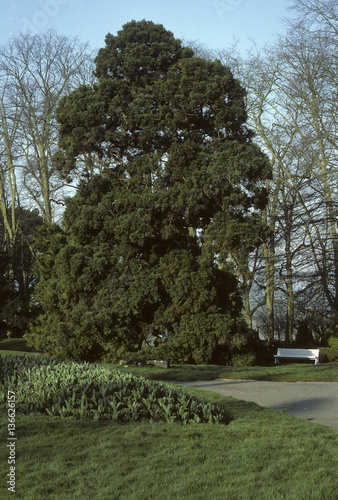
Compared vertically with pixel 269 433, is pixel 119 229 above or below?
above

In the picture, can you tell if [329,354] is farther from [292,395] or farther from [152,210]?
[292,395]

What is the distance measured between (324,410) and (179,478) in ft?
12.8

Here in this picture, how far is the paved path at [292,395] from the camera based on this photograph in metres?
7.30

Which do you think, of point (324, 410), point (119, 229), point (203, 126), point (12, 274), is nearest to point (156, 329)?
point (119, 229)

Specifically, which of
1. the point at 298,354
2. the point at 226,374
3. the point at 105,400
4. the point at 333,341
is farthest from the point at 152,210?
the point at 105,400

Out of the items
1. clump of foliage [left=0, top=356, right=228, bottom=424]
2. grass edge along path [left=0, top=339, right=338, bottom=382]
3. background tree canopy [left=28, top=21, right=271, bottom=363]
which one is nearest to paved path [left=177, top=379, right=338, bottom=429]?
grass edge along path [left=0, top=339, right=338, bottom=382]

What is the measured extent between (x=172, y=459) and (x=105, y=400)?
1.87 m

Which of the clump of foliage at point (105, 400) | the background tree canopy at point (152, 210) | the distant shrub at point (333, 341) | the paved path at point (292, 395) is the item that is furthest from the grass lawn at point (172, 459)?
the distant shrub at point (333, 341)

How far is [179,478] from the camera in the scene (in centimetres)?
430

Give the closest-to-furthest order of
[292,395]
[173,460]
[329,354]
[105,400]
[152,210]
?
1. [173,460]
2. [105,400]
3. [292,395]
4. [152,210]
5. [329,354]

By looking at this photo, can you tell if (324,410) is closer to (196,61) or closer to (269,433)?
(269,433)

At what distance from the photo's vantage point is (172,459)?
4.73 metres

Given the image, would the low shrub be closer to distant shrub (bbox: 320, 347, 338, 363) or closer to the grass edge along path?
the grass edge along path

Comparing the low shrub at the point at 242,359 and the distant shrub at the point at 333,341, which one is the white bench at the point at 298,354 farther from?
the low shrub at the point at 242,359
